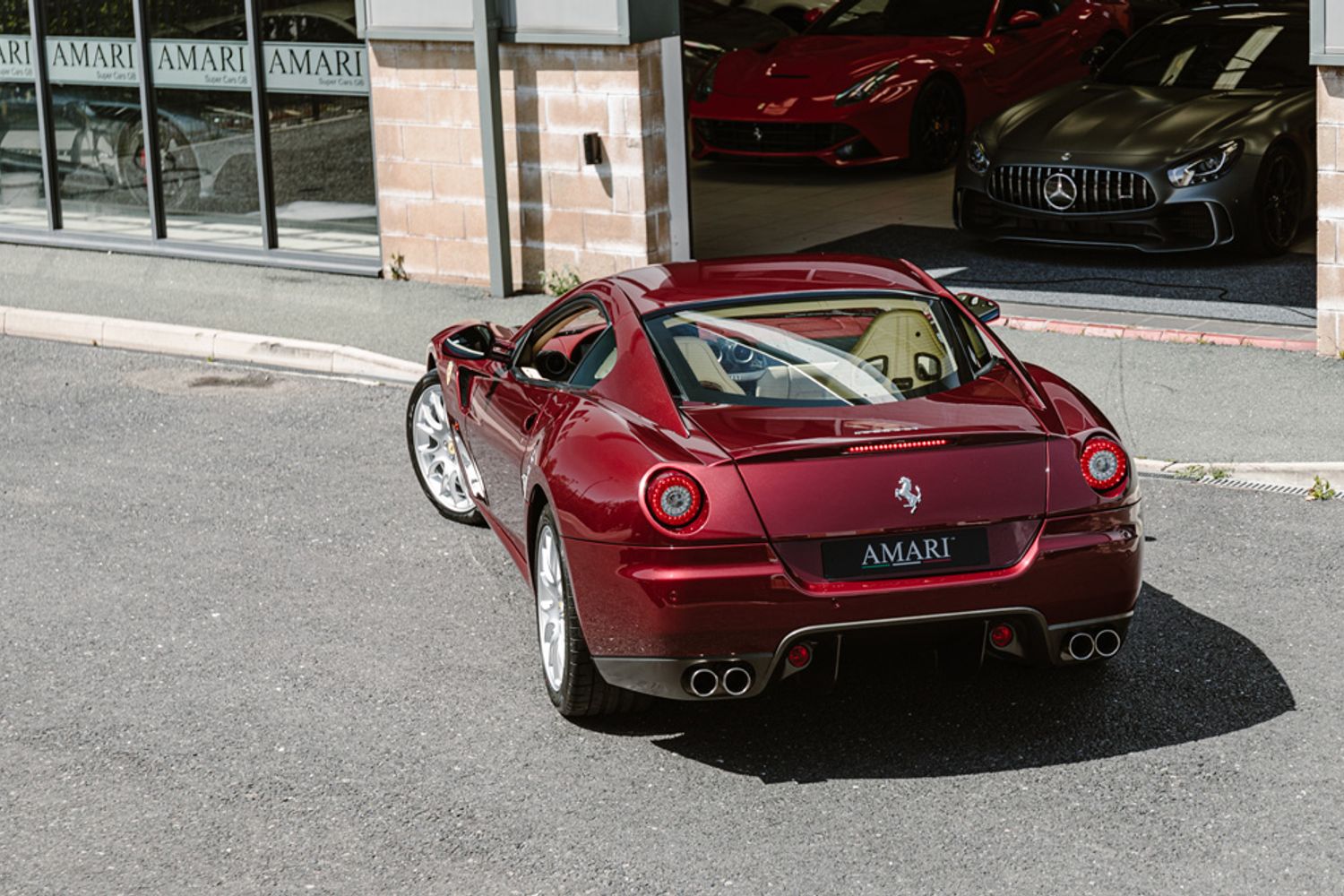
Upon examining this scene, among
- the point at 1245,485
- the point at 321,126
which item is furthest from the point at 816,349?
the point at 321,126

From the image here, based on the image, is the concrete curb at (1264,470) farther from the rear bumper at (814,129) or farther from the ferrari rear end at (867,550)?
the rear bumper at (814,129)

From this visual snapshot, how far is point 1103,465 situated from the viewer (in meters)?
6.00

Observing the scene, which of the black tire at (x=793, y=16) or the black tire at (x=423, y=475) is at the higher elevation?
the black tire at (x=793, y=16)

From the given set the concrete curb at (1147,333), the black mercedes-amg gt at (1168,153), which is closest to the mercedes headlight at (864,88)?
the black mercedes-amg gt at (1168,153)

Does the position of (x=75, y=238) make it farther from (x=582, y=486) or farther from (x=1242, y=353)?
(x=582, y=486)

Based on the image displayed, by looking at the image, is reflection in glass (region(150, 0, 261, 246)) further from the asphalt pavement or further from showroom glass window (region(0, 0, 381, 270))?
the asphalt pavement

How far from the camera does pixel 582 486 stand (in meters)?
6.07

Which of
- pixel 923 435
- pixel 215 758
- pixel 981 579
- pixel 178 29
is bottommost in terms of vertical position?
pixel 215 758

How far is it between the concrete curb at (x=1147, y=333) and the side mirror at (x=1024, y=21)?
287 inches

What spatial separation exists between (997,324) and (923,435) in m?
6.60

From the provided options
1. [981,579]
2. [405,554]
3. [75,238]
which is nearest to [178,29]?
[75,238]

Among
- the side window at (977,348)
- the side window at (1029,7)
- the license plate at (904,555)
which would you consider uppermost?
the side window at (1029,7)

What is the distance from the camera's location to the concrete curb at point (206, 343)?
12.1 metres

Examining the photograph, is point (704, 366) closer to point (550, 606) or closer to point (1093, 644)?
point (550, 606)
